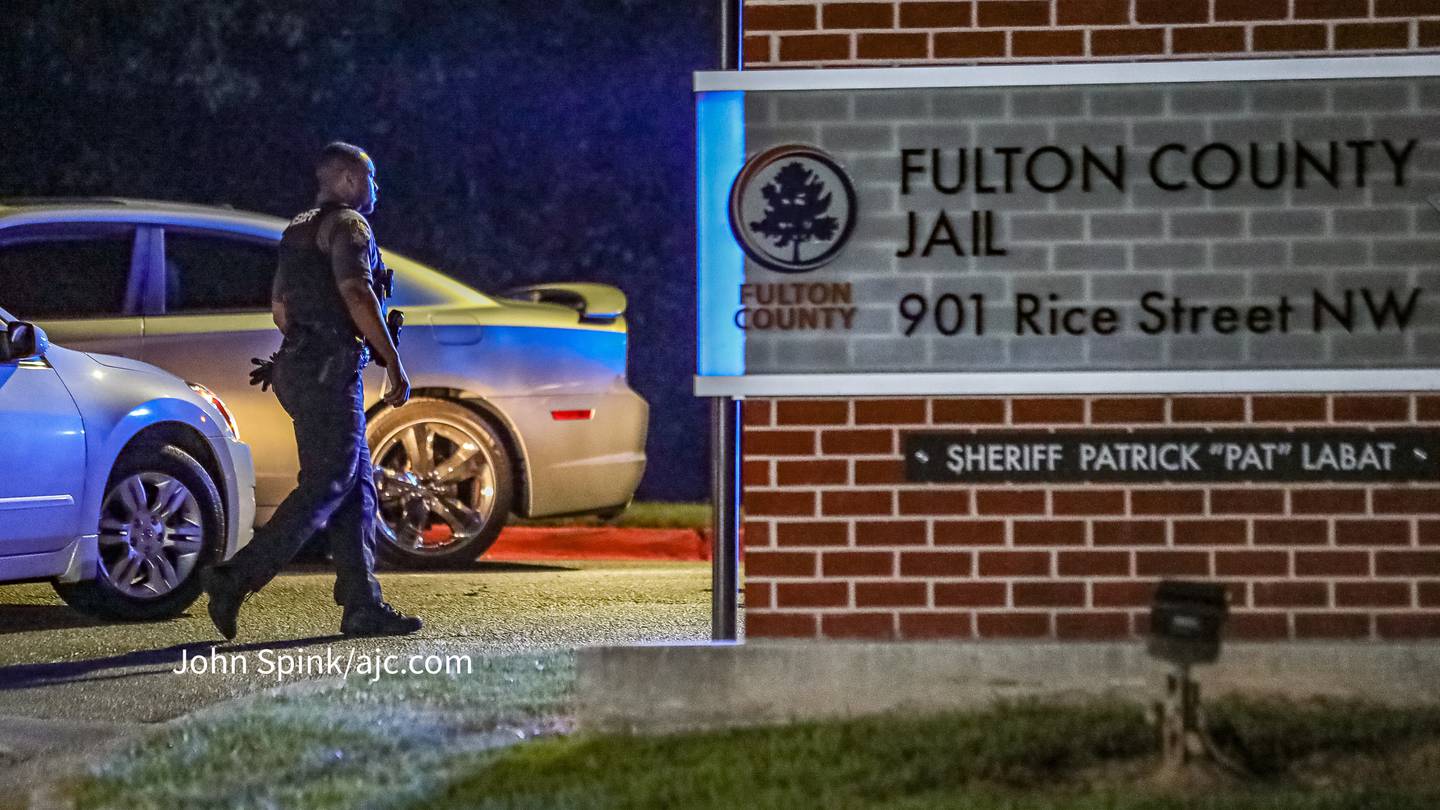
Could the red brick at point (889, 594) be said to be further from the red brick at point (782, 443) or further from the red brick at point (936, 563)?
the red brick at point (782, 443)

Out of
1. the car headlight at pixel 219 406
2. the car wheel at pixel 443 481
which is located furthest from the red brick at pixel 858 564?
the car wheel at pixel 443 481

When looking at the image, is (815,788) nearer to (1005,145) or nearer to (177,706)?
(1005,145)

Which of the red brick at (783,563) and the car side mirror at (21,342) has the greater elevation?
the car side mirror at (21,342)

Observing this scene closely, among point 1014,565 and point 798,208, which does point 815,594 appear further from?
point 798,208

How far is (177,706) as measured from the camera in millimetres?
7738

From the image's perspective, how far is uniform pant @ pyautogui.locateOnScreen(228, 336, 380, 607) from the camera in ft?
28.5

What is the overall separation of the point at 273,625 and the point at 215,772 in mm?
3308

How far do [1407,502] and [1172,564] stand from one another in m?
0.78

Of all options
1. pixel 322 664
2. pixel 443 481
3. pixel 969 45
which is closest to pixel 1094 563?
pixel 969 45

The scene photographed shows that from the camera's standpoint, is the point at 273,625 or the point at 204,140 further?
the point at 204,140

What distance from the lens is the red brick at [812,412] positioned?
682cm

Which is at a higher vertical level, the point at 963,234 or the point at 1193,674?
the point at 963,234

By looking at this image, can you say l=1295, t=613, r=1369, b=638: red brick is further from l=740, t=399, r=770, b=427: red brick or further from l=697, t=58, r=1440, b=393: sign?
l=740, t=399, r=770, b=427: red brick

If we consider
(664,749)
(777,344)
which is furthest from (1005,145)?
(664,749)
